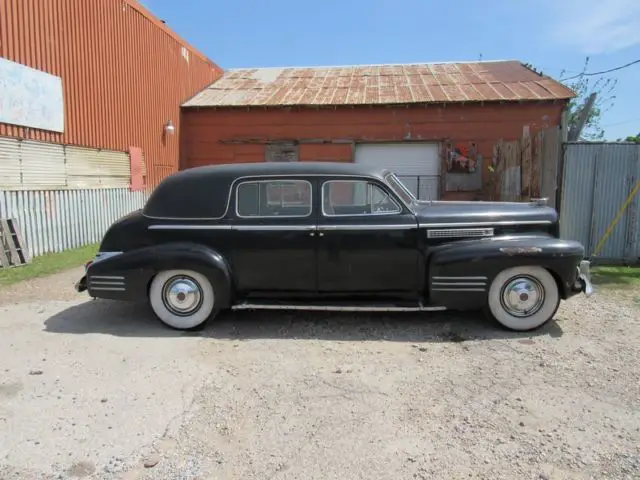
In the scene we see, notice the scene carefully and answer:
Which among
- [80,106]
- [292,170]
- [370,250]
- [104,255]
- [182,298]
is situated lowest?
[182,298]

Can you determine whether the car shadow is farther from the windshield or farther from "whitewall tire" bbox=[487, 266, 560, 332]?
the windshield

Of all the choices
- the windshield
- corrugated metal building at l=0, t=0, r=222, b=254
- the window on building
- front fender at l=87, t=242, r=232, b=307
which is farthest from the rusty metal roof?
front fender at l=87, t=242, r=232, b=307

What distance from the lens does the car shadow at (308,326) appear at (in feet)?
14.9

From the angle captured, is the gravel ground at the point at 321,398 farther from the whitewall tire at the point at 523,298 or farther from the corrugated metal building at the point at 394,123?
the corrugated metal building at the point at 394,123

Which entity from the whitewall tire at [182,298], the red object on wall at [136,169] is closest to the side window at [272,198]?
the whitewall tire at [182,298]

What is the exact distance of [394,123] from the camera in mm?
14031

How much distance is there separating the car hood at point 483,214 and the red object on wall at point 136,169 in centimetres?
923

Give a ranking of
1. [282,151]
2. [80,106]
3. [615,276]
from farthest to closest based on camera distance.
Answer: [282,151] < [80,106] < [615,276]

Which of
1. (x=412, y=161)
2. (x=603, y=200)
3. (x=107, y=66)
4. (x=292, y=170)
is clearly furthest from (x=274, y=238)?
(x=412, y=161)

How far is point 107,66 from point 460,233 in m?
9.68

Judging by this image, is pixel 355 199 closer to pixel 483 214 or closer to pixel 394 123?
pixel 483 214

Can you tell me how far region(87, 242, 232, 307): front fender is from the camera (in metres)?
4.61

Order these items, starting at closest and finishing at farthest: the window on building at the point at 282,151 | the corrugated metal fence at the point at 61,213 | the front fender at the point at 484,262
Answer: the front fender at the point at 484,262, the corrugated metal fence at the point at 61,213, the window on building at the point at 282,151

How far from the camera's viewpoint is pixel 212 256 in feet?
15.2
